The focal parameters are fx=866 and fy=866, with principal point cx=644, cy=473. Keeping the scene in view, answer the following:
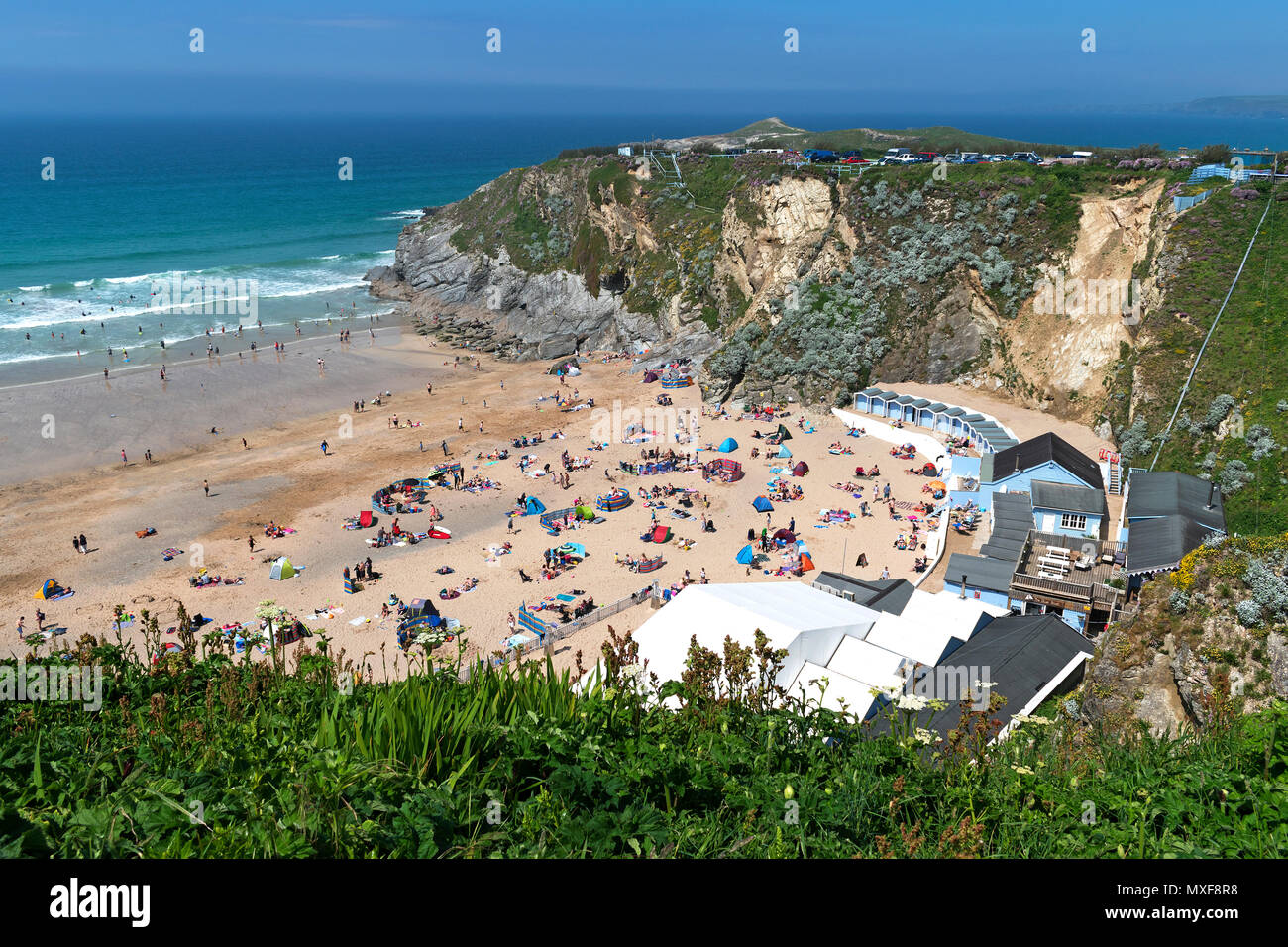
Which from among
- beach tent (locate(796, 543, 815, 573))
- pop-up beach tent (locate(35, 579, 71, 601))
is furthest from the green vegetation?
pop-up beach tent (locate(35, 579, 71, 601))

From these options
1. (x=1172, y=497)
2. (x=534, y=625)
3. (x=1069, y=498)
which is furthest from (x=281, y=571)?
(x=1172, y=497)

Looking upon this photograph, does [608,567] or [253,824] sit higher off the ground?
[253,824]

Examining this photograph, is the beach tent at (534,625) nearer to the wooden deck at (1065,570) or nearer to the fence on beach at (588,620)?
the fence on beach at (588,620)

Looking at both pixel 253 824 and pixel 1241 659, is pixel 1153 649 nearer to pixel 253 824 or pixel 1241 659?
pixel 1241 659

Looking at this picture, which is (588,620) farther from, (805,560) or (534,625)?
(805,560)

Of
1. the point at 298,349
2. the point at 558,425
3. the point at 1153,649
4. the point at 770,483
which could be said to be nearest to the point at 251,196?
the point at 298,349
